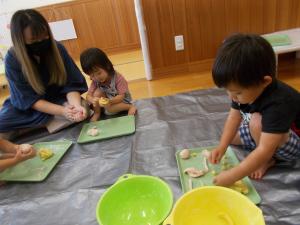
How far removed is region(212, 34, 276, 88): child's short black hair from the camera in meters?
0.61

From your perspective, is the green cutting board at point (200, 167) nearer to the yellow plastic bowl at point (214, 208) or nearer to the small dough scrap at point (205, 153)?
the small dough scrap at point (205, 153)

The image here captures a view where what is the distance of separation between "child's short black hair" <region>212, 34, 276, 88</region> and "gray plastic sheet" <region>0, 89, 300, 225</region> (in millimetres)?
358

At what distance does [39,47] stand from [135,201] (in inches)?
30.7

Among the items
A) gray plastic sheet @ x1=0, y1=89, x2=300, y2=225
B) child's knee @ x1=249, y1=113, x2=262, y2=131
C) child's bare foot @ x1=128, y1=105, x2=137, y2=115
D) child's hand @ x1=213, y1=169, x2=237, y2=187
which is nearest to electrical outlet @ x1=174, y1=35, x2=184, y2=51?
gray plastic sheet @ x1=0, y1=89, x2=300, y2=225

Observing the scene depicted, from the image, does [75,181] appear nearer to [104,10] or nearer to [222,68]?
[222,68]

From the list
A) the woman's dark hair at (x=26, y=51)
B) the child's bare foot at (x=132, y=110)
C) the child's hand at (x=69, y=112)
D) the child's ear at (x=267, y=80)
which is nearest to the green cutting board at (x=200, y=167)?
the child's ear at (x=267, y=80)

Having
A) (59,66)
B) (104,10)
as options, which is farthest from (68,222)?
(104,10)

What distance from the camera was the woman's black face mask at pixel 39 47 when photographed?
1157 millimetres

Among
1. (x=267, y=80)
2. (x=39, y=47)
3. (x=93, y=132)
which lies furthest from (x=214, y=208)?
(x=39, y=47)

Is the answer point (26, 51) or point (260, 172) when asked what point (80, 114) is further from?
point (260, 172)

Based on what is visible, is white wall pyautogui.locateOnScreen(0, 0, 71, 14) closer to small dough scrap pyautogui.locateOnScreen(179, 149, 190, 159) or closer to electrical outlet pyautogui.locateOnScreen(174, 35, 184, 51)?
electrical outlet pyautogui.locateOnScreen(174, 35, 184, 51)

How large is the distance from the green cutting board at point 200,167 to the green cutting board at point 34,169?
1.56 ft

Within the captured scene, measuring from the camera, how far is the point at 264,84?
0.65 metres

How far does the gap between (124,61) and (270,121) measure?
2.01 m
